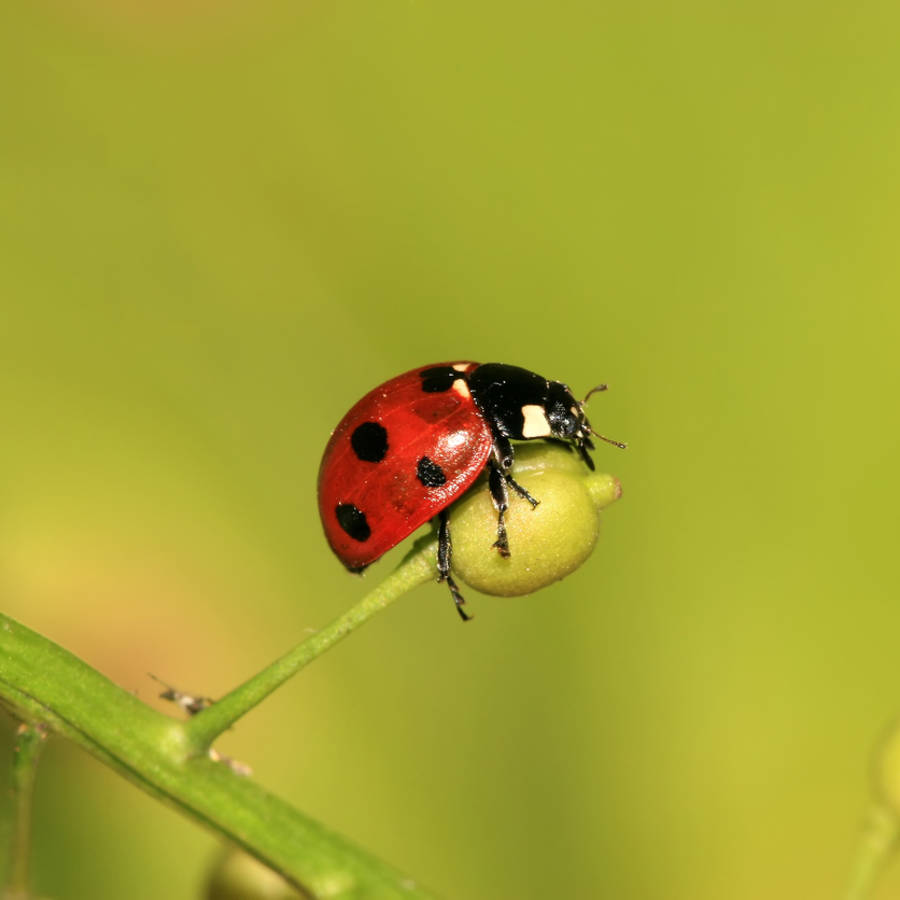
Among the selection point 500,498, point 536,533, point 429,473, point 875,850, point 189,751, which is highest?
point 429,473

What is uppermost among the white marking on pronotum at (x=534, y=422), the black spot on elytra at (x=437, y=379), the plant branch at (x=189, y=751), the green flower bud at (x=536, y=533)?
the black spot on elytra at (x=437, y=379)

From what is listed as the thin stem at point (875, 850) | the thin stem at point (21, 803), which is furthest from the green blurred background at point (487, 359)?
the thin stem at point (875, 850)

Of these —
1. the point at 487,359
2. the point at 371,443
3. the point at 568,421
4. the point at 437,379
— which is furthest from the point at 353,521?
the point at 487,359

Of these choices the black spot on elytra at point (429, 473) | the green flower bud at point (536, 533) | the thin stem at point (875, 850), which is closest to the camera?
the green flower bud at point (536, 533)

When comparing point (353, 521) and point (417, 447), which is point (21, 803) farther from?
point (417, 447)

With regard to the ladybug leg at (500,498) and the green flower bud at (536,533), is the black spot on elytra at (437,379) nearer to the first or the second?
the ladybug leg at (500,498)
